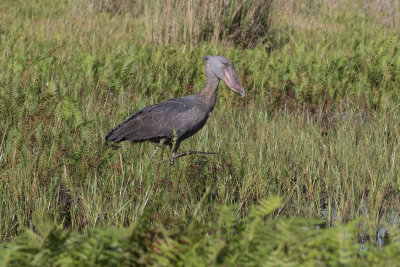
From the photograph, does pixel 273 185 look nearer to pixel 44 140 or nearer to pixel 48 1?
pixel 44 140

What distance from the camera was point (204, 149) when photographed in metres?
4.99

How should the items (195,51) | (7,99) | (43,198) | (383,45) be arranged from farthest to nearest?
(383,45), (195,51), (7,99), (43,198)

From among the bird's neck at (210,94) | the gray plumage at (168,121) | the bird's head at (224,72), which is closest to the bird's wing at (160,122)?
the gray plumage at (168,121)

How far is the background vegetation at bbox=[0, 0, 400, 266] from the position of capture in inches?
88.8

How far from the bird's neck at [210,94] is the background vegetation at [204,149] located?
0.42 meters

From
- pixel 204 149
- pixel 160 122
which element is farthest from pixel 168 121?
pixel 204 149

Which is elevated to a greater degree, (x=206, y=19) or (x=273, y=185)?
(x=206, y=19)

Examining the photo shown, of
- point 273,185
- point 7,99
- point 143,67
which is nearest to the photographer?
point 273,185

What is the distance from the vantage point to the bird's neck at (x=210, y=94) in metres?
4.69

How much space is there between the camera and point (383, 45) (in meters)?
8.29

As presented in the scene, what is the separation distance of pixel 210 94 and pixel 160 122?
1.61ft

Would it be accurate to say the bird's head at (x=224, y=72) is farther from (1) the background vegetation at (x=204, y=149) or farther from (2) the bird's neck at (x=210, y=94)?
(1) the background vegetation at (x=204, y=149)

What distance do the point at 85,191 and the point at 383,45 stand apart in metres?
5.67

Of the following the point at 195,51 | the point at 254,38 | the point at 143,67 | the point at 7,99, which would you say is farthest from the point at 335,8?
the point at 7,99
